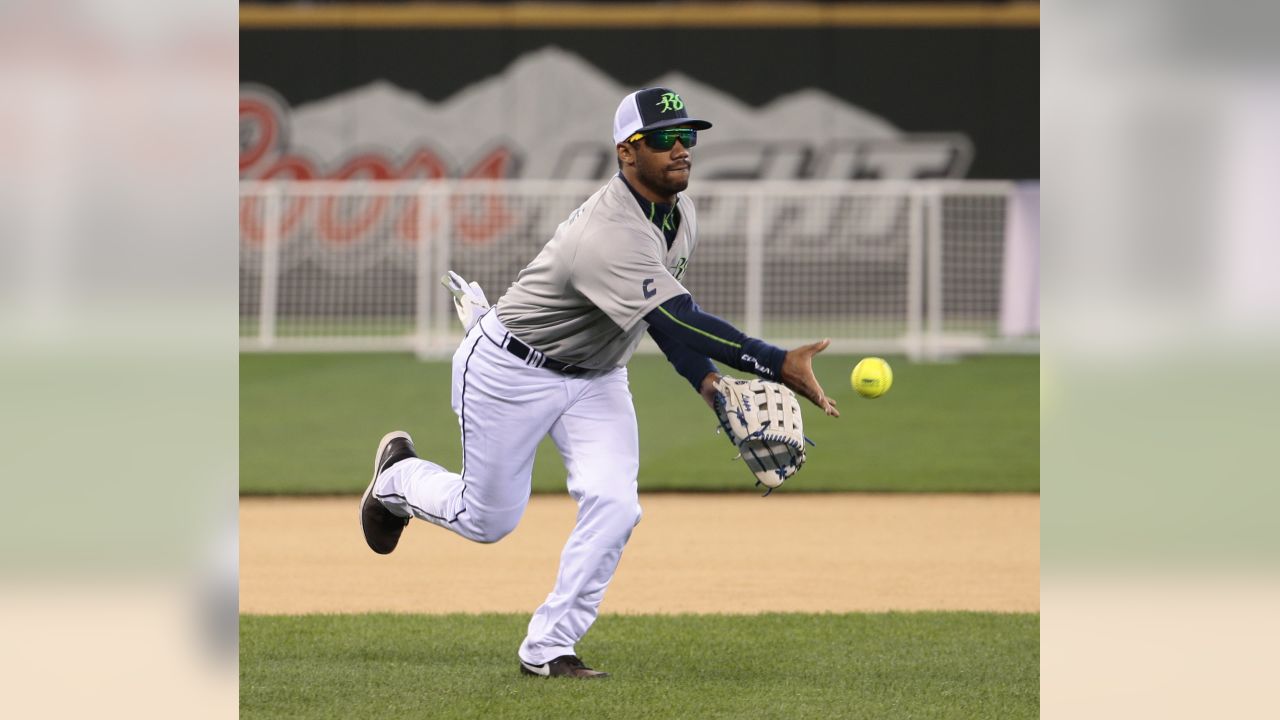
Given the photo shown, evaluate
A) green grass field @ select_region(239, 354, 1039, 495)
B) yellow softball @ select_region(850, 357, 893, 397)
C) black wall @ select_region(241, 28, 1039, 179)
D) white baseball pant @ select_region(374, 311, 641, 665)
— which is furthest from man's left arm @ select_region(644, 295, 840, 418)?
black wall @ select_region(241, 28, 1039, 179)

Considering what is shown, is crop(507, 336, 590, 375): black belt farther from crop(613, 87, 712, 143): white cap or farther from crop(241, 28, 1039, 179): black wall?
crop(241, 28, 1039, 179): black wall

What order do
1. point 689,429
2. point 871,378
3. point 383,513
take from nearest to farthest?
point 871,378 → point 383,513 → point 689,429

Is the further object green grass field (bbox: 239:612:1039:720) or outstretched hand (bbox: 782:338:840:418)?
green grass field (bbox: 239:612:1039:720)

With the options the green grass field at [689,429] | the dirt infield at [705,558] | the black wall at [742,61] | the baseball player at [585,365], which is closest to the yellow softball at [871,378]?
the baseball player at [585,365]

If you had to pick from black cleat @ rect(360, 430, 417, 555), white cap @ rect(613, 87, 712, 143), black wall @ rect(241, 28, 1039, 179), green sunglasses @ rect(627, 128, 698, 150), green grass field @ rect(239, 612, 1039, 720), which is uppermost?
black wall @ rect(241, 28, 1039, 179)

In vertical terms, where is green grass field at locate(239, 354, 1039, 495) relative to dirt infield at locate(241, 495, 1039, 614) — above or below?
above

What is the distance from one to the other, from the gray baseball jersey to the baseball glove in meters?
0.41

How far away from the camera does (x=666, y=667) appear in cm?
614

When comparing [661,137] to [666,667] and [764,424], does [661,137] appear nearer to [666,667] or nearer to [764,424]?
[764,424]

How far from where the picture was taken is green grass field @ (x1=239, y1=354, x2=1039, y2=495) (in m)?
11.8

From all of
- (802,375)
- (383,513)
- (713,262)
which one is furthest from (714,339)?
(713,262)

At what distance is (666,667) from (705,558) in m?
2.84
